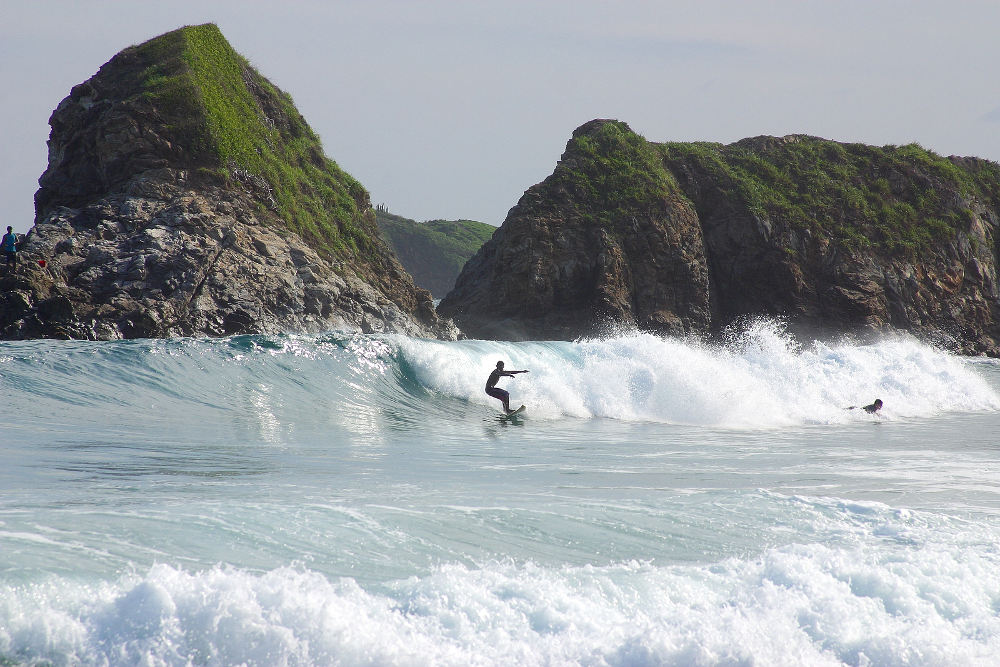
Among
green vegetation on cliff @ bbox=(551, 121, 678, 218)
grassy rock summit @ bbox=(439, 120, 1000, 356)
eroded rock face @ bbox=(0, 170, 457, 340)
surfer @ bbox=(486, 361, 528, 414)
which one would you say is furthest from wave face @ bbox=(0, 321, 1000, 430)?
green vegetation on cliff @ bbox=(551, 121, 678, 218)

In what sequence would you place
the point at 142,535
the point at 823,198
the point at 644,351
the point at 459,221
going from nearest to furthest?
the point at 142,535, the point at 644,351, the point at 823,198, the point at 459,221

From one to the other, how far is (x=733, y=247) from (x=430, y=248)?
274 feet

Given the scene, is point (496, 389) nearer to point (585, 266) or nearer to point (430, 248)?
point (585, 266)

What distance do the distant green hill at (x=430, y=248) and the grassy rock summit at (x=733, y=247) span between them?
209 feet

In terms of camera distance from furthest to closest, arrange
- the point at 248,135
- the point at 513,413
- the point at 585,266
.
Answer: the point at 585,266 < the point at 248,135 < the point at 513,413

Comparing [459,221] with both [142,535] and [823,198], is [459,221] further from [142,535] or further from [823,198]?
[142,535]

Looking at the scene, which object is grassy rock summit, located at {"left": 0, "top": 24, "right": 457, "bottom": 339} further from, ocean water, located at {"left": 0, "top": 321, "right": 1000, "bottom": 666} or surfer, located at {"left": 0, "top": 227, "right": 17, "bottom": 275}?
ocean water, located at {"left": 0, "top": 321, "right": 1000, "bottom": 666}

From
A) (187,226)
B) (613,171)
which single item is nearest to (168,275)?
(187,226)

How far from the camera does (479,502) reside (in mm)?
7738

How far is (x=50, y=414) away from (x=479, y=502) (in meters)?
7.85

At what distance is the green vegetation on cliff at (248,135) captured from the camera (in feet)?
88.7

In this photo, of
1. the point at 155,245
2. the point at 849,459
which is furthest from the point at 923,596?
the point at 155,245

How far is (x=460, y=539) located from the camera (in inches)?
254

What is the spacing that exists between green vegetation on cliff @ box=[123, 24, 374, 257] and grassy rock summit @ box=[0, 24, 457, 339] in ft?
0.23
